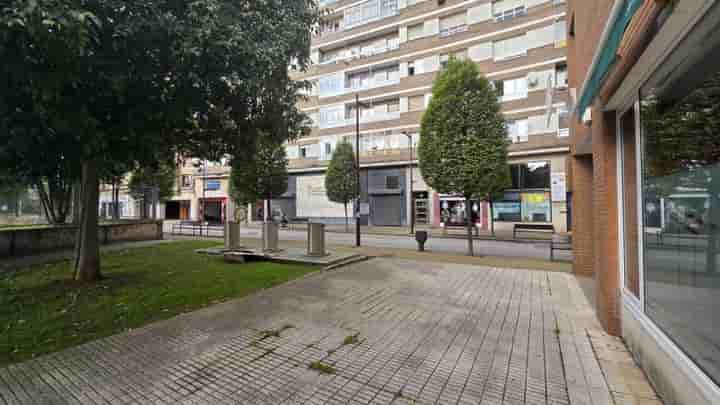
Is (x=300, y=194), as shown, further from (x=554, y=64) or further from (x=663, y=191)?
(x=663, y=191)

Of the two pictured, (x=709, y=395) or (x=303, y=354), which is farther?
(x=303, y=354)

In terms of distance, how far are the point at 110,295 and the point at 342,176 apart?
1983cm

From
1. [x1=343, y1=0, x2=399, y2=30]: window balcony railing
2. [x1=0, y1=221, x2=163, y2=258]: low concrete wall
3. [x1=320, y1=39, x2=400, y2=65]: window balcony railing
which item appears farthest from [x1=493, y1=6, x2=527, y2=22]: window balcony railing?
[x1=0, y1=221, x2=163, y2=258]: low concrete wall

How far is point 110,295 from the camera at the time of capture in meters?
6.14

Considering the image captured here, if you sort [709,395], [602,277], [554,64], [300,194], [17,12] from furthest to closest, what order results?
[300,194] < [554,64] < [602,277] < [17,12] < [709,395]

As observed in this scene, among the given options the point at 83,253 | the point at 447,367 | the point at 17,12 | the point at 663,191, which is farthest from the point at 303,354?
the point at 83,253

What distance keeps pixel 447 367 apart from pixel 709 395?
204 cm

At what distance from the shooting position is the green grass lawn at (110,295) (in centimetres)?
432

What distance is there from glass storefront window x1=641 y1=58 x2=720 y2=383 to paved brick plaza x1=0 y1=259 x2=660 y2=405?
0.92 meters

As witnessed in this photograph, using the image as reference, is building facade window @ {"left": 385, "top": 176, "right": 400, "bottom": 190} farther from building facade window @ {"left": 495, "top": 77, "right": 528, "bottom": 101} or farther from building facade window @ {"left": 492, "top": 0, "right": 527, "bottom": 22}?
building facade window @ {"left": 492, "top": 0, "right": 527, "bottom": 22}

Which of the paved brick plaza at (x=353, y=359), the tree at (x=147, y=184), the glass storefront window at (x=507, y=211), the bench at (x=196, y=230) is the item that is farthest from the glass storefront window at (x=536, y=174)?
the tree at (x=147, y=184)

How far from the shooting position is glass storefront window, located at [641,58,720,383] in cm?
230

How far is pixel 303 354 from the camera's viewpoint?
3.71m

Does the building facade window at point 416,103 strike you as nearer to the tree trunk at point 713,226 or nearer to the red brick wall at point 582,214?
the red brick wall at point 582,214
